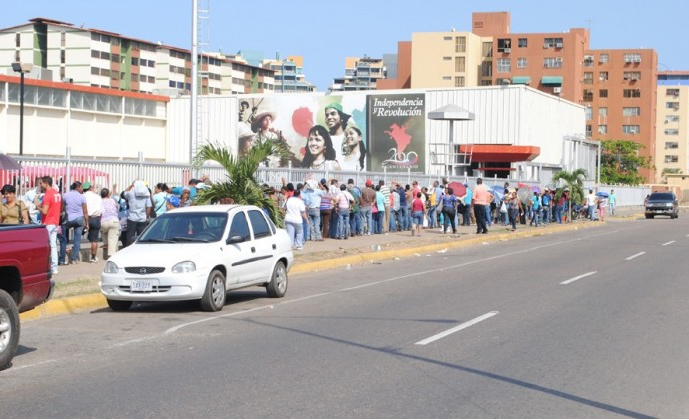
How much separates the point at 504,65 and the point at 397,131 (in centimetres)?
5814

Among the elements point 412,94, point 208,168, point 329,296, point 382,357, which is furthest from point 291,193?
point 412,94

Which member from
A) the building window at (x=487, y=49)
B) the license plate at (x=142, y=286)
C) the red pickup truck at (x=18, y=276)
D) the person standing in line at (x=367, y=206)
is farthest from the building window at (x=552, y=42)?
the red pickup truck at (x=18, y=276)

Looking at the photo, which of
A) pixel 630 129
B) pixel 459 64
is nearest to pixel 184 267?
pixel 459 64

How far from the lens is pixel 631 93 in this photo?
133m

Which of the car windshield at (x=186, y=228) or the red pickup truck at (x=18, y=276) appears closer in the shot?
the red pickup truck at (x=18, y=276)

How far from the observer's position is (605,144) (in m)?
121

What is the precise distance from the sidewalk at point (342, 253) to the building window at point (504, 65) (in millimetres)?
83412

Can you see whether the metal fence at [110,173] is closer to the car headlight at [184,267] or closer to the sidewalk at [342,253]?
the sidewalk at [342,253]

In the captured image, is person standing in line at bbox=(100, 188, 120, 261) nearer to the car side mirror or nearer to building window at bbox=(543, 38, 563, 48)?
the car side mirror

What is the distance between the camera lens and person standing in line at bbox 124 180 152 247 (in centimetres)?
2125

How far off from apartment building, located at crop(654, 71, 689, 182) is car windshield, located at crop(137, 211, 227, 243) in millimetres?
146660

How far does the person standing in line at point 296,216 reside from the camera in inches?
960

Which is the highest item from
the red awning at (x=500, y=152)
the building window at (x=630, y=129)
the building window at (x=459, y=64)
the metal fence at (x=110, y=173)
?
the building window at (x=459, y=64)

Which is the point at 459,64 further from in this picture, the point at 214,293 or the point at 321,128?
the point at 214,293
